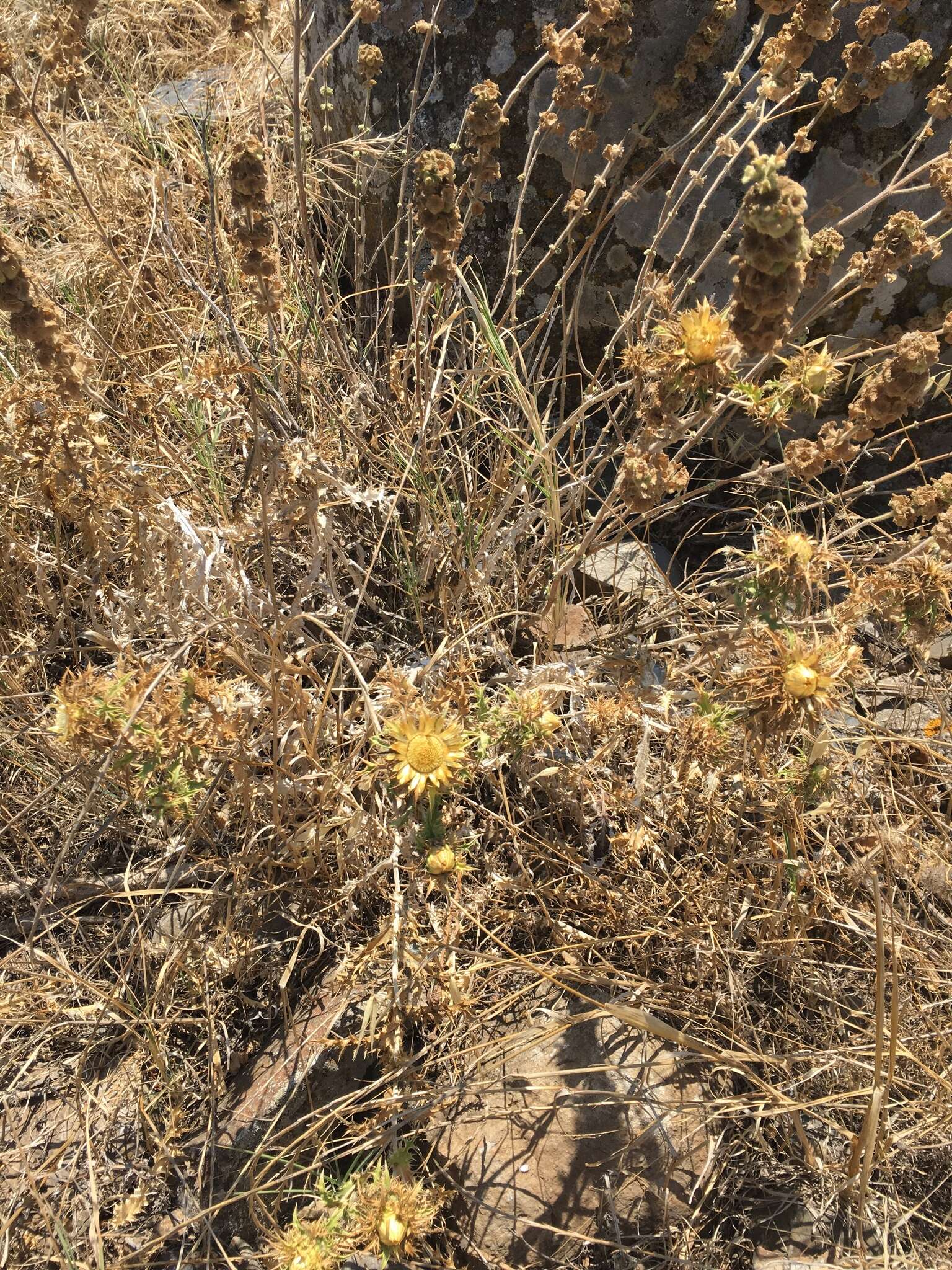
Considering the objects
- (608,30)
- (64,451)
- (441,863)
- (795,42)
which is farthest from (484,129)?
(441,863)

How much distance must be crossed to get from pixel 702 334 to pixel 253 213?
0.73 metres

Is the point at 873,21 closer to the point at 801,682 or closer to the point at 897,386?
the point at 897,386

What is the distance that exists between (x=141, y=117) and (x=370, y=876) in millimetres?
2769

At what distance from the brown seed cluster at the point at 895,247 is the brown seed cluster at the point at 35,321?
1.43 m

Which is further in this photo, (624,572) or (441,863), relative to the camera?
(624,572)

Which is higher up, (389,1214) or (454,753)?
(454,753)

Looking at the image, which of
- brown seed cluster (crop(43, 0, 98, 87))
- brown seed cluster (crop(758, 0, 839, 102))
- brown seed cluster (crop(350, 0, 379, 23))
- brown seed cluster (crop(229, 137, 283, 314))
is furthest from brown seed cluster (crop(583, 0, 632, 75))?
brown seed cluster (crop(43, 0, 98, 87))

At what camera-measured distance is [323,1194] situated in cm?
135

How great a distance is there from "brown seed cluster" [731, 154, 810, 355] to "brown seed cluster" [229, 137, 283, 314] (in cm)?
73

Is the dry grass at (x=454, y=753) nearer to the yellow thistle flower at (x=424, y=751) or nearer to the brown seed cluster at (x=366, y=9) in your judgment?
the yellow thistle flower at (x=424, y=751)

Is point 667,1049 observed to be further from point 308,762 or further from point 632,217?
point 632,217

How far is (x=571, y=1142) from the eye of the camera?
164 centimetres

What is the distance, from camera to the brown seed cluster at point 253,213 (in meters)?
1.40

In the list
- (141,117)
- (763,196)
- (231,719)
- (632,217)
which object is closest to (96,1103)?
(231,719)
